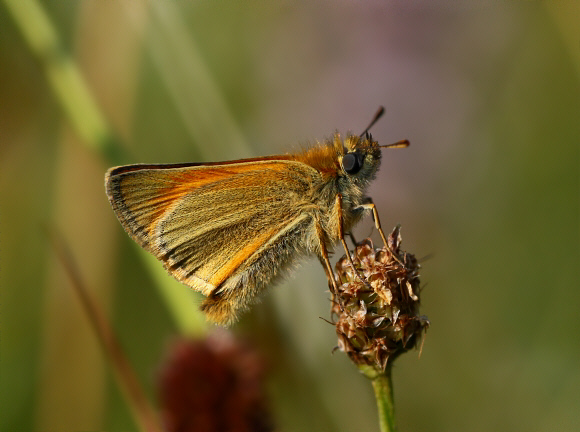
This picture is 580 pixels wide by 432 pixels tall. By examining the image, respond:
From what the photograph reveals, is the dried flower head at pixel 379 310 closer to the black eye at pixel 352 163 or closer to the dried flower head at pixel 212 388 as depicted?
the black eye at pixel 352 163

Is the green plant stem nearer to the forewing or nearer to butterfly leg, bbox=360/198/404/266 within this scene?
butterfly leg, bbox=360/198/404/266

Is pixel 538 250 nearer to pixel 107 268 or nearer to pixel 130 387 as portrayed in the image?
pixel 107 268

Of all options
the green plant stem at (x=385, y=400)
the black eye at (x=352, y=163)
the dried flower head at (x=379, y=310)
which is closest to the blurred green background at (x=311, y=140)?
the black eye at (x=352, y=163)

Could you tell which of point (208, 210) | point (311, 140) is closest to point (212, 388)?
point (208, 210)

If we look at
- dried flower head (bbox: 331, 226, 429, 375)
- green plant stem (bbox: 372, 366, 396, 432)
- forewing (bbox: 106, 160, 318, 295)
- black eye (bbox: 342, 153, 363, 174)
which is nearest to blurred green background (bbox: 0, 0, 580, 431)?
forewing (bbox: 106, 160, 318, 295)

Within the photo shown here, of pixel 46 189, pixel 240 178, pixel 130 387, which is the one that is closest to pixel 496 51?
pixel 240 178

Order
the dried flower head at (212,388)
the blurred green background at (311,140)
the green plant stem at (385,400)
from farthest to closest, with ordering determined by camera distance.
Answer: the blurred green background at (311,140)
the dried flower head at (212,388)
the green plant stem at (385,400)

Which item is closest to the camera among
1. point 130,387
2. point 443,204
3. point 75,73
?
point 130,387
